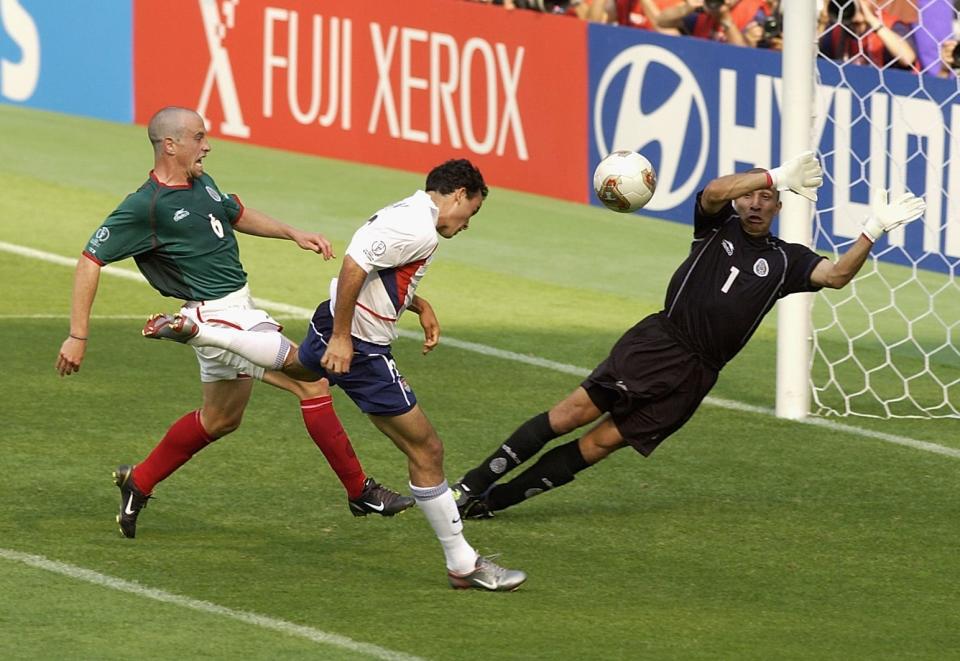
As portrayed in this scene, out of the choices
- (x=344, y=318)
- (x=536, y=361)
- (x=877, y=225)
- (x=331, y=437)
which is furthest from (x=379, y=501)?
(x=536, y=361)

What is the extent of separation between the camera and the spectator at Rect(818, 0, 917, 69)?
41.2 ft

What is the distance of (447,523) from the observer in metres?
7.28

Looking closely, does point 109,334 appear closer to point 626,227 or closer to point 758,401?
point 758,401

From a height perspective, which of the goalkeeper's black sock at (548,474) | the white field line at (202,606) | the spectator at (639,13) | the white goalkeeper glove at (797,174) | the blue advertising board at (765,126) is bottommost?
the white field line at (202,606)

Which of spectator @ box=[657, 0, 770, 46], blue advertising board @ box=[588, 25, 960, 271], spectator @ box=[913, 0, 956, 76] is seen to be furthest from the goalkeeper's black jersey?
spectator @ box=[657, 0, 770, 46]

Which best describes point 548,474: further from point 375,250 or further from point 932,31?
point 932,31

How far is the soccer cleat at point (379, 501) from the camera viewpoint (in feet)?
26.9

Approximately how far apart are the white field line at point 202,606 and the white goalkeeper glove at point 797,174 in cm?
259

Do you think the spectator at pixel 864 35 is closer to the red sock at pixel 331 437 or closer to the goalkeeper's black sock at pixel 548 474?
the goalkeeper's black sock at pixel 548 474

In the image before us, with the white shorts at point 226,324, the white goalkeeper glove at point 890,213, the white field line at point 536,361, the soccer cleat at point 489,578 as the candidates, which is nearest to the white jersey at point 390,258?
the white shorts at point 226,324

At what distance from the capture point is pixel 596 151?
16422mm

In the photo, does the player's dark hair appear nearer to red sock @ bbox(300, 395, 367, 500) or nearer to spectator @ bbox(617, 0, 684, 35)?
red sock @ bbox(300, 395, 367, 500)

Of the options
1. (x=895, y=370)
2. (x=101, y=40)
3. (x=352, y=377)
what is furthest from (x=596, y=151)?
(x=352, y=377)

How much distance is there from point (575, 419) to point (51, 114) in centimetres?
1448
